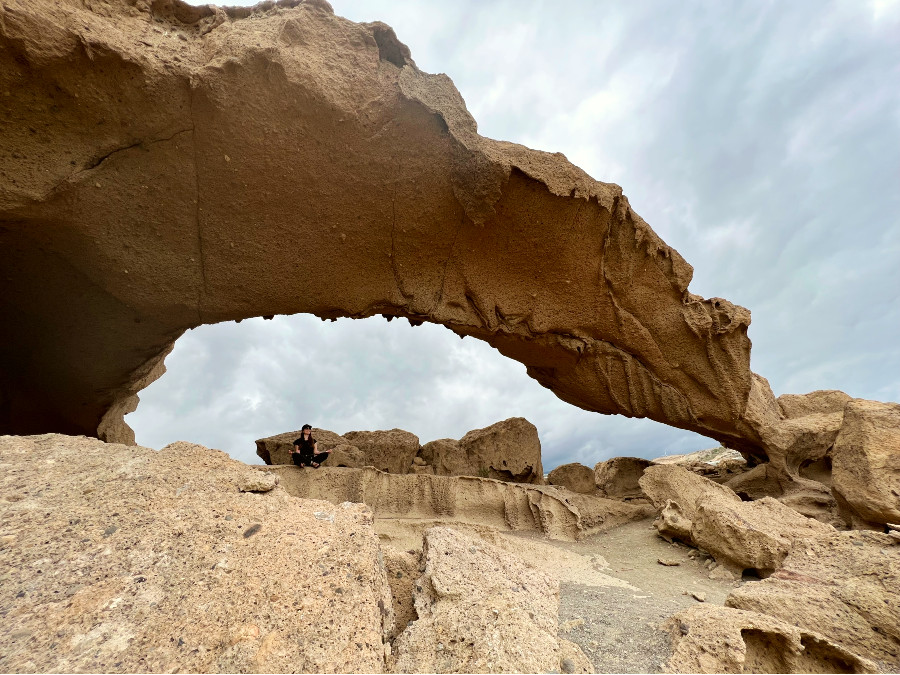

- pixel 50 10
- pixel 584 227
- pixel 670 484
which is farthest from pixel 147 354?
pixel 670 484

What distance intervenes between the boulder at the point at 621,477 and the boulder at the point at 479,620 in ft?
19.2

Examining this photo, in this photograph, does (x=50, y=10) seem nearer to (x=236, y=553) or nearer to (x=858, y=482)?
(x=236, y=553)

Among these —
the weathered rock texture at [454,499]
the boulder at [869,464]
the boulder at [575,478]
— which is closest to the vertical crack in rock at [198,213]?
the weathered rock texture at [454,499]

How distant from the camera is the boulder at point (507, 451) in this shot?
6.40 meters

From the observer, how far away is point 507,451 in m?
6.50

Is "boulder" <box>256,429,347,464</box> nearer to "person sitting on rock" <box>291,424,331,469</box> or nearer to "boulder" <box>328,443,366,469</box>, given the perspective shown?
"boulder" <box>328,443,366,469</box>

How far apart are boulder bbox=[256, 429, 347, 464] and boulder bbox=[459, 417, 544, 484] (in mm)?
1855

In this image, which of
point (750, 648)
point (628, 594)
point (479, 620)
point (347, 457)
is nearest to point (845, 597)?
point (750, 648)

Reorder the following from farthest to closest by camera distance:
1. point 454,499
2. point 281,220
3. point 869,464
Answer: point 454,499
point 869,464
point 281,220

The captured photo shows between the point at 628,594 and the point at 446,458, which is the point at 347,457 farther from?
the point at 628,594

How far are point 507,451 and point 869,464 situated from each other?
393 cm

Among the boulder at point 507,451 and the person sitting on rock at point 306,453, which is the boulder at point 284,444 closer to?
the person sitting on rock at point 306,453

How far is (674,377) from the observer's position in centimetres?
584

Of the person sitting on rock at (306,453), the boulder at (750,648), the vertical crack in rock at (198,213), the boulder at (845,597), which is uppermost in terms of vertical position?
the vertical crack in rock at (198,213)
